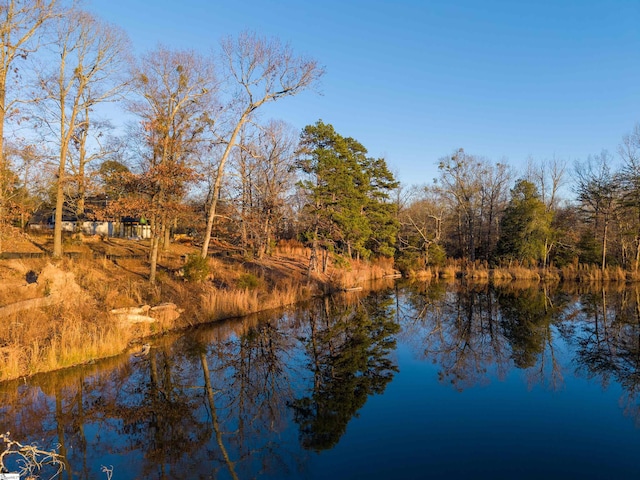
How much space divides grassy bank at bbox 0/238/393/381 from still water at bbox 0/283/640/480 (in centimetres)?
66

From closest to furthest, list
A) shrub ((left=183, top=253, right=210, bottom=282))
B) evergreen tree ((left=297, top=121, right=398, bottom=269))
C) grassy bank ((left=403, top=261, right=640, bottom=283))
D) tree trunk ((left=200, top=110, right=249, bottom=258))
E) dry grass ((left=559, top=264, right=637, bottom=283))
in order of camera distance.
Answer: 1. shrub ((left=183, top=253, right=210, bottom=282))
2. tree trunk ((left=200, top=110, right=249, bottom=258))
3. evergreen tree ((left=297, top=121, right=398, bottom=269))
4. dry grass ((left=559, top=264, right=637, bottom=283))
5. grassy bank ((left=403, top=261, right=640, bottom=283))

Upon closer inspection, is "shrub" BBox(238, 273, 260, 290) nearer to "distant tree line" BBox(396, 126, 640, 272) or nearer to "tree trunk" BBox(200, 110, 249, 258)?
"tree trunk" BBox(200, 110, 249, 258)

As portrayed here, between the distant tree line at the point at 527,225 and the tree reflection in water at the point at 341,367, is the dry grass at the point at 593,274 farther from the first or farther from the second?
the tree reflection in water at the point at 341,367

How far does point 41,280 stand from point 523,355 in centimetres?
1485

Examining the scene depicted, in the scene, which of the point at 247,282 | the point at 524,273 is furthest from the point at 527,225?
the point at 247,282

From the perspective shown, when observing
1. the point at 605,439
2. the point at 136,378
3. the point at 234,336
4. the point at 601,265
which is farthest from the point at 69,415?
the point at 601,265

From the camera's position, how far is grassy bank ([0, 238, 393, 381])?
30.7 ft

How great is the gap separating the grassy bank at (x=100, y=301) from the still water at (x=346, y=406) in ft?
2.16

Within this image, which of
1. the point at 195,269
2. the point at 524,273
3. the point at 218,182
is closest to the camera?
the point at 195,269

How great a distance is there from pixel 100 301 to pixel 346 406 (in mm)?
8981

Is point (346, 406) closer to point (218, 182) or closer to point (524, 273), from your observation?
point (218, 182)

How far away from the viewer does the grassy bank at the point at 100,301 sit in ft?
30.7

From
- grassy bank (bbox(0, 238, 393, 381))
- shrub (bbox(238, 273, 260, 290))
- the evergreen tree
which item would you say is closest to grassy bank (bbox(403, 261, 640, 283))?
the evergreen tree

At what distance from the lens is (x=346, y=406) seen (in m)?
8.05
